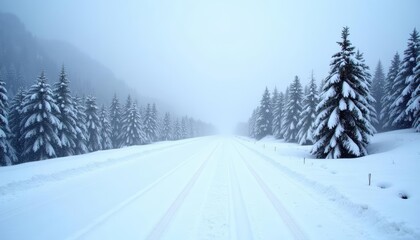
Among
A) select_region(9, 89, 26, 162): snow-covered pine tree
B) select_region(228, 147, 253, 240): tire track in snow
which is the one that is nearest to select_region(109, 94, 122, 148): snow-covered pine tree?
select_region(9, 89, 26, 162): snow-covered pine tree

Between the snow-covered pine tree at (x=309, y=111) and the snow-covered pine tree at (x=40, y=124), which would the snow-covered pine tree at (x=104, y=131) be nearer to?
the snow-covered pine tree at (x=40, y=124)

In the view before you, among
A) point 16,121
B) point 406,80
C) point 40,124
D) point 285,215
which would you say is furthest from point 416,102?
point 16,121

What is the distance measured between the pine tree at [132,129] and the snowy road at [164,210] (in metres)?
34.3

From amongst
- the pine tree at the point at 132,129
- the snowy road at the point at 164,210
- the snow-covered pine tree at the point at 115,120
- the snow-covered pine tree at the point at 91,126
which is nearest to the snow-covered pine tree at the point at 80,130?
the snow-covered pine tree at the point at 91,126

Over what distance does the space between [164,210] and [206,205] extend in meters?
1.38

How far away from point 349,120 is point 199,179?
14.2 meters

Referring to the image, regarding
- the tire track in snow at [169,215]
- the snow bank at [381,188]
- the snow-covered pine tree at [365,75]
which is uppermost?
the snow-covered pine tree at [365,75]

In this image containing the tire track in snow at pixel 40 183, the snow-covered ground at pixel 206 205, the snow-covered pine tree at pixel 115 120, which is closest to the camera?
the snow-covered ground at pixel 206 205

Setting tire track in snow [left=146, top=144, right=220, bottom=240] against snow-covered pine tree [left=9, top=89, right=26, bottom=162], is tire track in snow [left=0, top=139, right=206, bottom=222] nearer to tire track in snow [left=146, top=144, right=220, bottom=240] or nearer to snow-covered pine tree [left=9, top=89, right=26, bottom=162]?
tire track in snow [left=146, top=144, right=220, bottom=240]

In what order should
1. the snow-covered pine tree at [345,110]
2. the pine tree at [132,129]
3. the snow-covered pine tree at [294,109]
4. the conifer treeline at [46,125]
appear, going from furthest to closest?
the pine tree at [132,129] < the snow-covered pine tree at [294,109] < the conifer treeline at [46,125] < the snow-covered pine tree at [345,110]

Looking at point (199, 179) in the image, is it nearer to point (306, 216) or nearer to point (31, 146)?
point (306, 216)

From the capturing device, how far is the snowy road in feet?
16.8

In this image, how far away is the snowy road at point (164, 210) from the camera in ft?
16.8

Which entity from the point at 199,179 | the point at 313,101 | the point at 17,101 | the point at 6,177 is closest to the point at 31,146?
the point at 17,101
